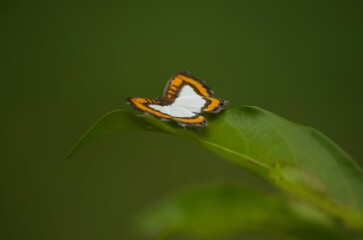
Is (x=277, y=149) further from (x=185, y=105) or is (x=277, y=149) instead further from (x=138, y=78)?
(x=138, y=78)

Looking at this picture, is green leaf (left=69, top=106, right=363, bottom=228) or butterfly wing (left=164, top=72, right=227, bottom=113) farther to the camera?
butterfly wing (left=164, top=72, right=227, bottom=113)

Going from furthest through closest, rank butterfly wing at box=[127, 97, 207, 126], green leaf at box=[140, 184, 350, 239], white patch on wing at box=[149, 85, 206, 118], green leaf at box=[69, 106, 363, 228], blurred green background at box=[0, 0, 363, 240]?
blurred green background at box=[0, 0, 363, 240] → white patch on wing at box=[149, 85, 206, 118] → butterfly wing at box=[127, 97, 207, 126] → green leaf at box=[69, 106, 363, 228] → green leaf at box=[140, 184, 350, 239]

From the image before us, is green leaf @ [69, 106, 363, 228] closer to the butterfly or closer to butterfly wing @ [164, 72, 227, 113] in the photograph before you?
the butterfly

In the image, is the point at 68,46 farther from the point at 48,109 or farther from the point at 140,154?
the point at 140,154

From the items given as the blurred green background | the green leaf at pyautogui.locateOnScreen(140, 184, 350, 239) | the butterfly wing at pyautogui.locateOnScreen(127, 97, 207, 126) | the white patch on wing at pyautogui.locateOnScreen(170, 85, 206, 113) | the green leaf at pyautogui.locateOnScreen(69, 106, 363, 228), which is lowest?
the blurred green background

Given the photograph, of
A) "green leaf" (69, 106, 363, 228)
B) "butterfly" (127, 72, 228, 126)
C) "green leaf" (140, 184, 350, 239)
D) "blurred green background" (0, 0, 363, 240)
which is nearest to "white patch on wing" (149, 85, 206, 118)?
"butterfly" (127, 72, 228, 126)

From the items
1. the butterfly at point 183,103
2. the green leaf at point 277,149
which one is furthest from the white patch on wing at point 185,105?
the green leaf at point 277,149

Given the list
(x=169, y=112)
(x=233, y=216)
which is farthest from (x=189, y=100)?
(x=233, y=216)
